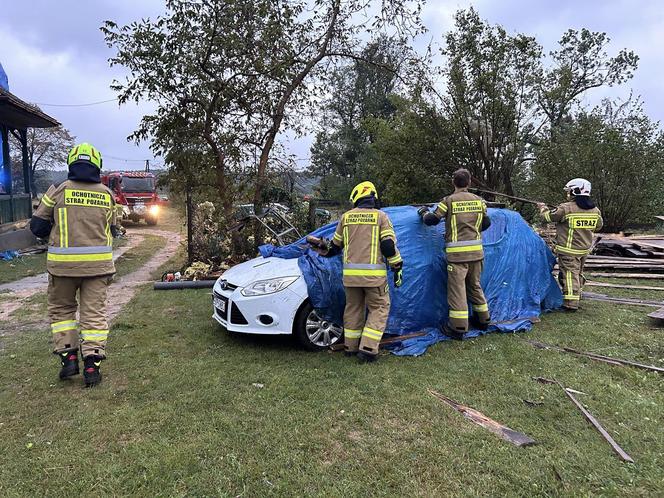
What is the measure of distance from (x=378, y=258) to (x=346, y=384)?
1.28m

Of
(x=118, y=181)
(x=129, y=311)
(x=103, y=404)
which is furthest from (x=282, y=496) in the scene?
(x=118, y=181)

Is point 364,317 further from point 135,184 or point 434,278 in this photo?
point 135,184

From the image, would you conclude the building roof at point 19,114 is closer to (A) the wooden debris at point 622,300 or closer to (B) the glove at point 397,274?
(B) the glove at point 397,274

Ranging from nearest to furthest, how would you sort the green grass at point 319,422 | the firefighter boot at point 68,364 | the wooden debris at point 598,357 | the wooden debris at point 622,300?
the green grass at point 319,422 → the firefighter boot at point 68,364 → the wooden debris at point 598,357 → the wooden debris at point 622,300

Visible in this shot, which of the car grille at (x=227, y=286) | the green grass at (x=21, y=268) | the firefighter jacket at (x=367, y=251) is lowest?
the green grass at (x=21, y=268)

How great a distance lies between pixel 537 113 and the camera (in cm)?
1561

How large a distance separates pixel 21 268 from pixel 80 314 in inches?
328

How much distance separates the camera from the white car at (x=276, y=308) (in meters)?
4.65

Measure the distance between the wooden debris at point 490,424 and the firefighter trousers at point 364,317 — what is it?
0.88 meters

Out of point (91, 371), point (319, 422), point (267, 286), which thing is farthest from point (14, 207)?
point (319, 422)

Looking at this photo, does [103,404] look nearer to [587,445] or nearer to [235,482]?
[235,482]

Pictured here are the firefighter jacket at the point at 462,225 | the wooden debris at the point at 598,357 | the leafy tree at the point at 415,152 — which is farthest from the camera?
the leafy tree at the point at 415,152

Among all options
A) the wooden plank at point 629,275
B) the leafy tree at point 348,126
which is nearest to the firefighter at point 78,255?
the wooden plank at point 629,275

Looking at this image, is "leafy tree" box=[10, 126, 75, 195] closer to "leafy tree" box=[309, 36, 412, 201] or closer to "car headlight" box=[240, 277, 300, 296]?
"leafy tree" box=[309, 36, 412, 201]
